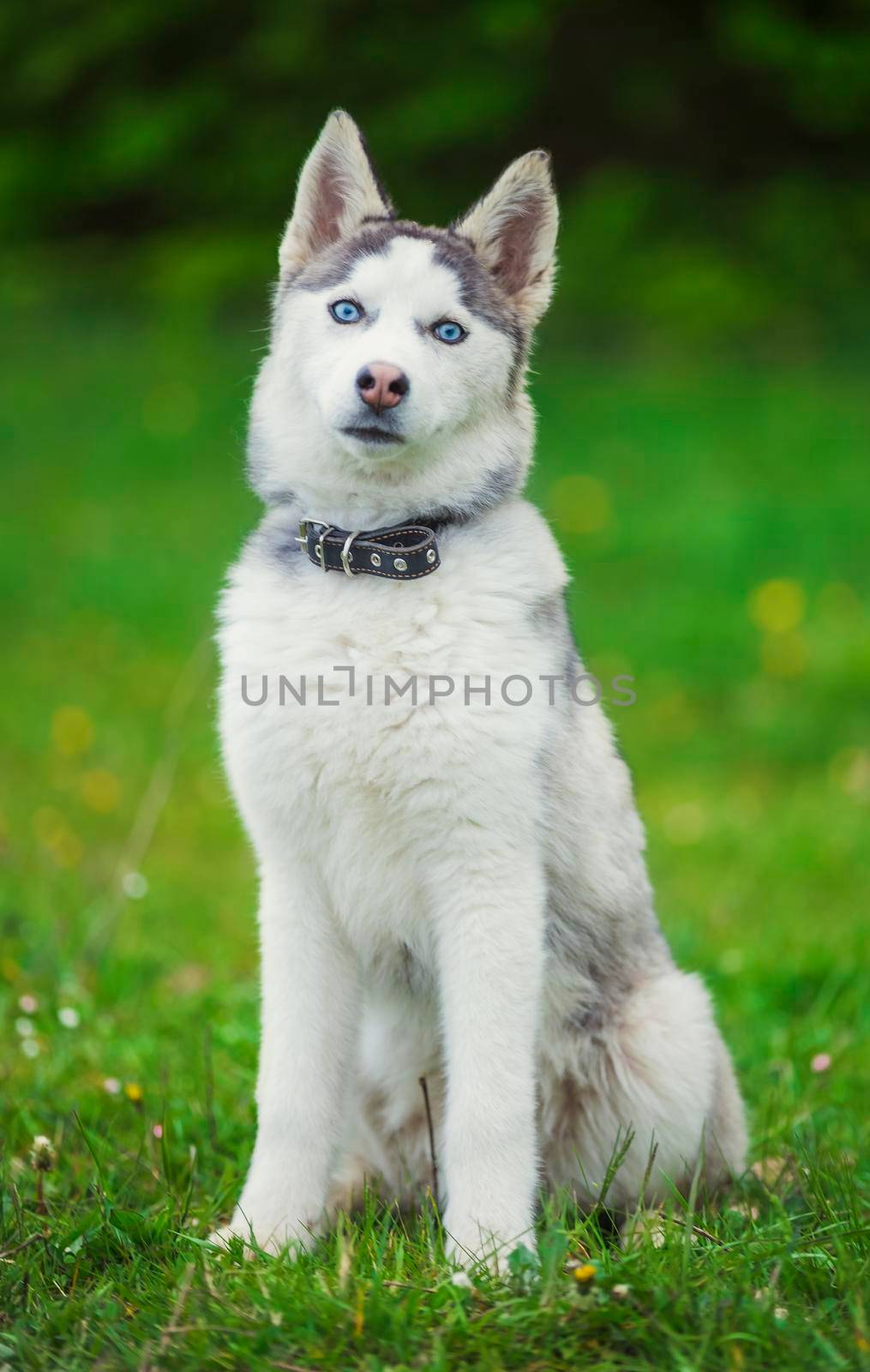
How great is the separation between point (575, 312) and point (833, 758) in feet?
23.8

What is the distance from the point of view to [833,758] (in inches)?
270

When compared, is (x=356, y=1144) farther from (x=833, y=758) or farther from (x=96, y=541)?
(x=96, y=541)

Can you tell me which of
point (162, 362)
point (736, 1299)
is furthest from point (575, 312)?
point (736, 1299)

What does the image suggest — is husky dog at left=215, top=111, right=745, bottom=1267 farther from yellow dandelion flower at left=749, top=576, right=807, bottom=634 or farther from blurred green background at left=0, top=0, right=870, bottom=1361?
yellow dandelion flower at left=749, top=576, right=807, bottom=634

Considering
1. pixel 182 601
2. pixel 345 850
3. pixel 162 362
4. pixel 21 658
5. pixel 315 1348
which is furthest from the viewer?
pixel 162 362

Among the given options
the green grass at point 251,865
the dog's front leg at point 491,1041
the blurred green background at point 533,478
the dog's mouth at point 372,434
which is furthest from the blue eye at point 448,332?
the blurred green background at point 533,478

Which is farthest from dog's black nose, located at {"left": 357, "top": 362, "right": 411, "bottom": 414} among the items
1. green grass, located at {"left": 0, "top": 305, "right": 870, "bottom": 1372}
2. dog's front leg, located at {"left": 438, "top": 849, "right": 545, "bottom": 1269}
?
green grass, located at {"left": 0, "top": 305, "right": 870, "bottom": 1372}

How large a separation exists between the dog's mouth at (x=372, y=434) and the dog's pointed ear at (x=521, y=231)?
57 cm

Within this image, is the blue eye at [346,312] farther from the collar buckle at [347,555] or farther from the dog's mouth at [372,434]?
the collar buckle at [347,555]

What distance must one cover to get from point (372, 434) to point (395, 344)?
19 centimetres

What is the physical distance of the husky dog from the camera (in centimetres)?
279

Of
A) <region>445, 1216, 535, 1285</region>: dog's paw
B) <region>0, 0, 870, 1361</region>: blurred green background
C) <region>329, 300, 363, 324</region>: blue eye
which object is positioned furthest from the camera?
<region>0, 0, 870, 1361</region>: blurred green background

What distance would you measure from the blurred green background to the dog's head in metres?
1.55

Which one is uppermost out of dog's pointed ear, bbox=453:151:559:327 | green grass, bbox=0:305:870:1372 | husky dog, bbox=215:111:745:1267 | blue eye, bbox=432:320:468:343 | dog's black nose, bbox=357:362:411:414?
dog's pointed ear, bbox=453:151:559:327
